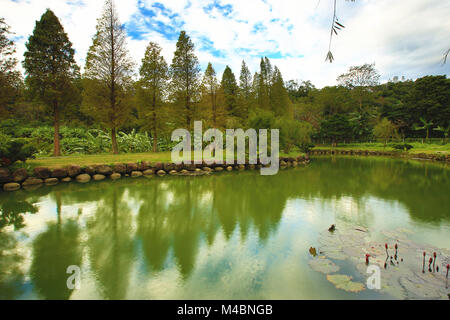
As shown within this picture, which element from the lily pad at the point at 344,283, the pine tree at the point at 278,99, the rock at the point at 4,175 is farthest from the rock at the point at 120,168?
the pine tree at the point at 278,99

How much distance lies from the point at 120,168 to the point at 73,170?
2.18 meters

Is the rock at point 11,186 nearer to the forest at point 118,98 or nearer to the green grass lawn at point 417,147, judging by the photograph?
the forest at point 118,98

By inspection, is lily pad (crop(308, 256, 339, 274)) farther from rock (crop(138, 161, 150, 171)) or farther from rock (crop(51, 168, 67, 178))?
rock (crop(51, 168, 67, 178))

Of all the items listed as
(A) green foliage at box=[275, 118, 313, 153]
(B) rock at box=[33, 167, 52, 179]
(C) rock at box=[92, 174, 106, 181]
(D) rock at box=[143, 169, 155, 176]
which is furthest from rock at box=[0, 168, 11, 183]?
(A) green foliage at box=[275, 118, 313, 153]

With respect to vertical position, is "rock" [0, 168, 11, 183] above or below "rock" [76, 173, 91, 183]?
above

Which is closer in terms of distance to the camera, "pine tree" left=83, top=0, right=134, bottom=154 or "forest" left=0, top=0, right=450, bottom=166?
"forest" left=0, top=0, right=450, bottom=166

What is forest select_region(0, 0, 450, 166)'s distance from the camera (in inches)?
575

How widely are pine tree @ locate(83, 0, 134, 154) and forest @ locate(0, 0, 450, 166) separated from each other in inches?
2.6

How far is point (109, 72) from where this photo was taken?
17.2m

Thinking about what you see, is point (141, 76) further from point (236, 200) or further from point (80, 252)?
point (80, 252)

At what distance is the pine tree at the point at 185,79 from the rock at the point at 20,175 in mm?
11537

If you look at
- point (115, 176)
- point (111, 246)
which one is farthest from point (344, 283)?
point (115, 176)

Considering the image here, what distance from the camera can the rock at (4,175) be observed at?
9.65 metres

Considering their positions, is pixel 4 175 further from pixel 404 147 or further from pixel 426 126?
pixel 426 126
